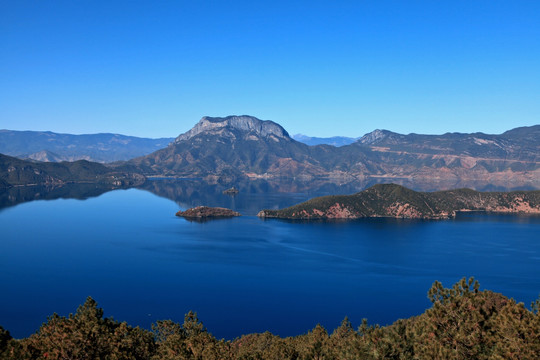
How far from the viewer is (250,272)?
127500 mm

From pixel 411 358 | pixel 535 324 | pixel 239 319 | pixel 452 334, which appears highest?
pixel 535 324

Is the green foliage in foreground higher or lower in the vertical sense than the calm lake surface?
higher

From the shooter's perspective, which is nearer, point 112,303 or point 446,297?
point 446,297

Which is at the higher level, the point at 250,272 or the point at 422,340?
the point at 422,340

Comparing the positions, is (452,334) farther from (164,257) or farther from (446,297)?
(164,257)

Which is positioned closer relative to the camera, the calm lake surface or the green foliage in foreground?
the green foliage in foreground

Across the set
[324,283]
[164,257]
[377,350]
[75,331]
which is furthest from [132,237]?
[377,350]

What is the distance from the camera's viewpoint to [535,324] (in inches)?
998

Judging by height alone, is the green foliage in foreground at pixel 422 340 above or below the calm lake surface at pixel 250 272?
above

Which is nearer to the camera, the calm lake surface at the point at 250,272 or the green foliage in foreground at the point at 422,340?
the green foliage in foreground at the point at 422,340

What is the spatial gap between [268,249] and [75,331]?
128057mm

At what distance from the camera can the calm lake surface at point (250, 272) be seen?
93469 mm

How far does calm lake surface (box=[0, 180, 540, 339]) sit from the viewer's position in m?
93.5

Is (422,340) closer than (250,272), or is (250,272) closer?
(422,340)
